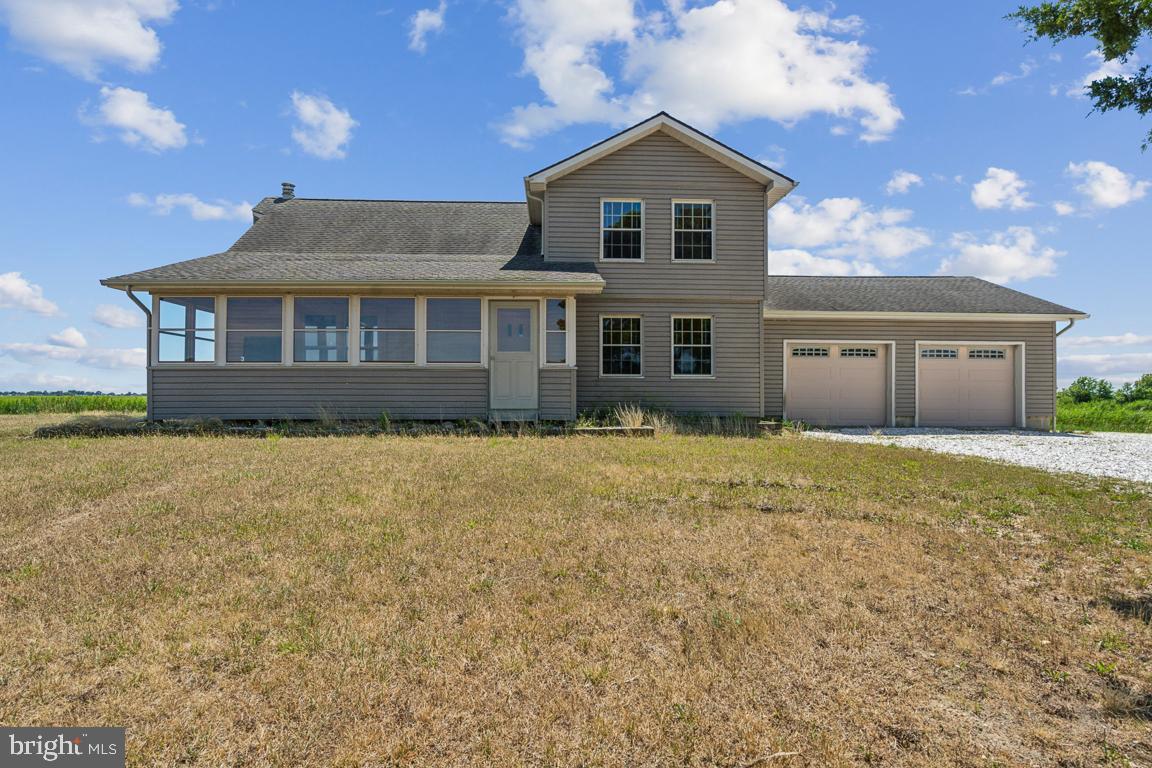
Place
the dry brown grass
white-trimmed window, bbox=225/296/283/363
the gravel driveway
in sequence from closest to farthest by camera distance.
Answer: the dry brown grass < the gravel driveway < white-trimmed window, bbox=225/296/283/363

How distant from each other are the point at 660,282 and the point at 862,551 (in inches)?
428

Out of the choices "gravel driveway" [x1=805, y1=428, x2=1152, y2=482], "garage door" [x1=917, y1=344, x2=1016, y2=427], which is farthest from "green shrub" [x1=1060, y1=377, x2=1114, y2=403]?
"garage door" [x1=917, y1=344, x2=1016, y2=427]

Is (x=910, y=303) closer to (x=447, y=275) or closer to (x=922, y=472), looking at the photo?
(x=922, y=472)

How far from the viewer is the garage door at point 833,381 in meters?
17.6

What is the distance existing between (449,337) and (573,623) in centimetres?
1107

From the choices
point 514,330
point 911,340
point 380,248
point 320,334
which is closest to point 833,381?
point 911,340

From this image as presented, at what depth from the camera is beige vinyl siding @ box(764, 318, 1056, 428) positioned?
1748 centimetres

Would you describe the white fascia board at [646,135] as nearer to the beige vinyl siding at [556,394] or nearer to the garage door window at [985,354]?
the beige vinyl siding at [556,394]

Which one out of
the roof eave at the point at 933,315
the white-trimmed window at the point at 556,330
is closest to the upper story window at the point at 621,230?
the white-trimmed window at the point at 556,330

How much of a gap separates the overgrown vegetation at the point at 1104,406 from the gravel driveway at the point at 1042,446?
8.69 feet

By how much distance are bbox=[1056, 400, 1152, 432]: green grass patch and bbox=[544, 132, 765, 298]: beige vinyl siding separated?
12.2 metres

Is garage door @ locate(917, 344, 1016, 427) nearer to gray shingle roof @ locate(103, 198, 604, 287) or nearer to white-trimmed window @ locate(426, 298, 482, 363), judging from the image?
gray shingle roof @ locate(103, 198, 604, 287)

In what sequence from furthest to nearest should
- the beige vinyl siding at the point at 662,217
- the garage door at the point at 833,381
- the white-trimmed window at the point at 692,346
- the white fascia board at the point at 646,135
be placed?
the garage door at the point at 833,381 < the white-trimmed window at the point at 692,346 < the beige vinyl siding at the point at 662,217 < the white fascia board at the point at 646,135

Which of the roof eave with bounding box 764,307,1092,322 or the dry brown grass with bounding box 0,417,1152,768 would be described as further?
the roof eave with bounding box 764,307,1092,322
